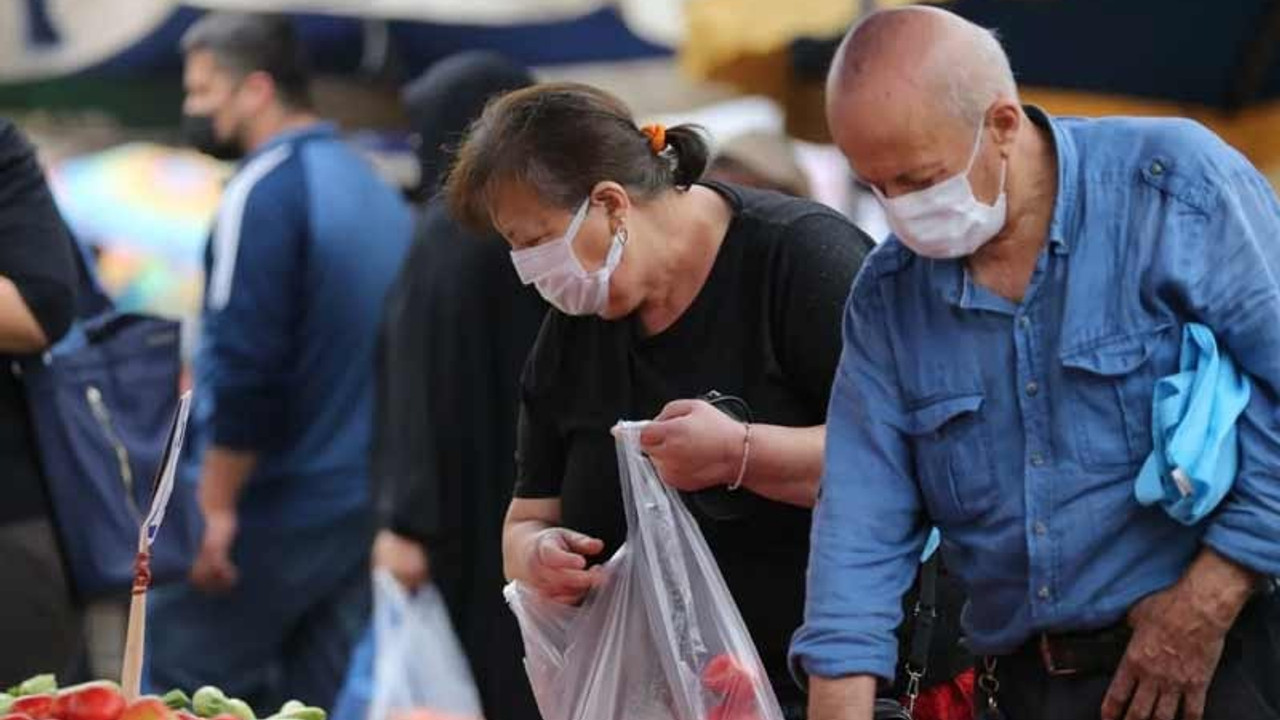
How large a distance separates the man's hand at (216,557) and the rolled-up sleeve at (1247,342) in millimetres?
3962

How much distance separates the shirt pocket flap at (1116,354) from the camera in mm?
3176

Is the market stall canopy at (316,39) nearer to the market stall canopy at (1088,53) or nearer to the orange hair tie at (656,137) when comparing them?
the market stall canopy at (1088,53)

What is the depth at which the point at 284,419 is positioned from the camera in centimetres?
675

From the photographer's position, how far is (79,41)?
11.4 m

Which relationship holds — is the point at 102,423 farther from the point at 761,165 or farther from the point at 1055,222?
the point at 761,165

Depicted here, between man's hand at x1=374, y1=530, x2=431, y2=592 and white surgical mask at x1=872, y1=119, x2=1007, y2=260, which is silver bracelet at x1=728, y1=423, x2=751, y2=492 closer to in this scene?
white surgical mask at x1=872, y1=119, x2=1007, y2=260

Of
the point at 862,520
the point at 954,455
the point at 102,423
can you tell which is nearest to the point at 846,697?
the point at 862,520

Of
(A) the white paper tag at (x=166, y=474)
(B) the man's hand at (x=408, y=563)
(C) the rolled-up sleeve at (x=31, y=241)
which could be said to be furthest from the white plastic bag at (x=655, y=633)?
(B) the man's hand at (x=408, y=563)

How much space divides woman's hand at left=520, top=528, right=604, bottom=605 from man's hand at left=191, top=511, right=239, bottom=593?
9.87 ft

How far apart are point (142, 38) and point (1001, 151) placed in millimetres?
9188

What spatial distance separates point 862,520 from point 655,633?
1.50 feet

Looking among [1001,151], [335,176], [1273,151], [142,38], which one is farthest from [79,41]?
[1001,151]

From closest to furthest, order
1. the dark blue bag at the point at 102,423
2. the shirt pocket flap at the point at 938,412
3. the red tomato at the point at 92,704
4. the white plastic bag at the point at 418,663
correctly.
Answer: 1. the shirt pocket flap at the point at 938,412
2. the red tomato at the point at 92,704
3. the dark blue bag at the point at 102,423
4. the white plastic bag at the point at 418,663

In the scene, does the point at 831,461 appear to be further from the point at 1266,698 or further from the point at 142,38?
the point at 142,38
